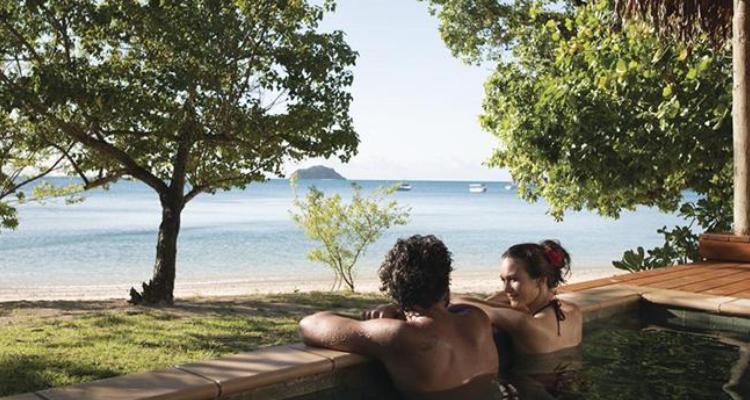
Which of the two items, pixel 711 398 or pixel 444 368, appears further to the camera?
pixel 711 398

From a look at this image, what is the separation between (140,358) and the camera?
698 centimetres

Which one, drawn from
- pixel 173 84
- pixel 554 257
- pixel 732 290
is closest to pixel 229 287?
pixel 173 84

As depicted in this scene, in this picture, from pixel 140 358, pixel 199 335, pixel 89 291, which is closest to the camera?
pixel 140 358

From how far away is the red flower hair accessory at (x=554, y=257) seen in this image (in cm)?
402

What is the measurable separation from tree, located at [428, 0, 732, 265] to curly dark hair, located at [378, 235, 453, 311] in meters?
6.11

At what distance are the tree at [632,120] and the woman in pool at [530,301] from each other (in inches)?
204

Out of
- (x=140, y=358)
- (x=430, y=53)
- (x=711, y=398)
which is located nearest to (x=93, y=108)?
(x=140, y=358)

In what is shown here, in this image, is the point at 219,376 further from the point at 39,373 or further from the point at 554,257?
the point at 39,373

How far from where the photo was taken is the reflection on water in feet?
12.2

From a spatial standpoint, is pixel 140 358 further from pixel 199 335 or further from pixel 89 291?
pixel 89 291

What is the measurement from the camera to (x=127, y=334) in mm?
8383

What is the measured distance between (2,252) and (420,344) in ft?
124

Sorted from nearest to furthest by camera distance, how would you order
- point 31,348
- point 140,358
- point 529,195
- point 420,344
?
point 420,344 → point 140,358 → point 31,348 → point 529,195

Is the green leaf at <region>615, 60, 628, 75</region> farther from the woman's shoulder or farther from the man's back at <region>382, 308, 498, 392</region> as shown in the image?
the man's back at <region>382, 308, 498, 392</region>
